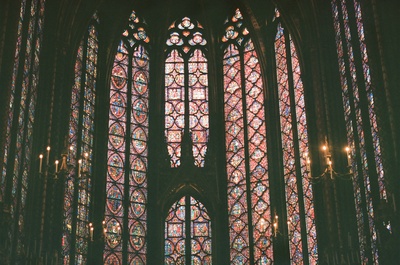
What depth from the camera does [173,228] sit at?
28.8m

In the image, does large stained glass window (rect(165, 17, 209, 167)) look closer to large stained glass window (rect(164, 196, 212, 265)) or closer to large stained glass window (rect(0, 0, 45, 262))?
large stained glass window (rect(164, 196, 212, 265))

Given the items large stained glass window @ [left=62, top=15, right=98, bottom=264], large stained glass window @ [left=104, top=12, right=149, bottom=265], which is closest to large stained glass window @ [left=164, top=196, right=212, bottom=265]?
large stained glass window @ [left=104, top=12, right=149, bottom=265]

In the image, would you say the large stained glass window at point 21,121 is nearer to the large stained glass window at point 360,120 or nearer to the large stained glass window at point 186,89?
the large stained glass window at point 186,89

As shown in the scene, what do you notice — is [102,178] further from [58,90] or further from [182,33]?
[182,33]

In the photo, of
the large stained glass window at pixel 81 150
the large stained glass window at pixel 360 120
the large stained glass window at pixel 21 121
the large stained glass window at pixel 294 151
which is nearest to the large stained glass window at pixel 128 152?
the large stained glass window at pixel 81 150

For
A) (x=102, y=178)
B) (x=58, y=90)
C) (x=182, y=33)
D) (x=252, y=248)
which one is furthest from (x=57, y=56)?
(x=252, y=248)

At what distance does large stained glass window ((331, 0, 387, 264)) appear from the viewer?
866 inches

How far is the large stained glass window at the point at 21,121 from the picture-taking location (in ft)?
71.4

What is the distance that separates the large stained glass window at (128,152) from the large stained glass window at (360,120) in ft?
24.7

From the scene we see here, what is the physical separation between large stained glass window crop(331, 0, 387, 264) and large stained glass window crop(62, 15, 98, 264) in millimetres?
7477

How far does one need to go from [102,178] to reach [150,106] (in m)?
3.45

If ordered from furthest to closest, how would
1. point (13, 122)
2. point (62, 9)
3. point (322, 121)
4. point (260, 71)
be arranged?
point (260, 71) < point (62, 9) < point (322, 121) < point (13, 122)

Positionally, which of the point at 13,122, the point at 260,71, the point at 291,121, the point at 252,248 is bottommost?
the point at 252,248

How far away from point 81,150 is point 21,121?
4.82m
